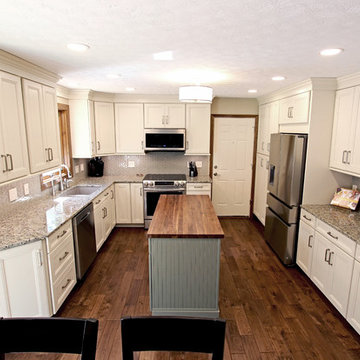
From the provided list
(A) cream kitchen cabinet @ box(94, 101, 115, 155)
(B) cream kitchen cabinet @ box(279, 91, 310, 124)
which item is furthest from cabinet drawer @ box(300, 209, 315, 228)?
(A) cream kitchen cabinet @ box(94, 101, 115, 155)

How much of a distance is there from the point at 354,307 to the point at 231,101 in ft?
12.4

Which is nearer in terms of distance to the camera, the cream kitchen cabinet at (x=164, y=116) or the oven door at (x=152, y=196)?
the oven door at (x=152, y=196)

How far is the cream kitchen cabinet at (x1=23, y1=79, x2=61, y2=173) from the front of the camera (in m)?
2.50

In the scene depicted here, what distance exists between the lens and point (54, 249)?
234 centimetres

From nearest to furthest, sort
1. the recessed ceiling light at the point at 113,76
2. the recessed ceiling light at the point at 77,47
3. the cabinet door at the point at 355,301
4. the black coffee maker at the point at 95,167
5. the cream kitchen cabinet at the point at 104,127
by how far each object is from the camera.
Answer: the recessed ceiling light at the point at 77,47 < the cabinet door at the point at 355,301 < the recessed ceiling light at the point at 113,76 < the cream kitchen cabinet at the point at 104,127 < the black coffee maker at the point at 95,167

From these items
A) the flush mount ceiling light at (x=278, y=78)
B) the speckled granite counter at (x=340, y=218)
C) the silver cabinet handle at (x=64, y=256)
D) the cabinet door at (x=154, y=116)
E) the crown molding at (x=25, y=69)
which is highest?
the flush mount ceiling light at (x=278, y=78)

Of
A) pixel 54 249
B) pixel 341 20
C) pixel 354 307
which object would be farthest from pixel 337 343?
pixel 54 249

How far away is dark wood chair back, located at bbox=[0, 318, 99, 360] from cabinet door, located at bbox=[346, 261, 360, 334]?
86.4 inches

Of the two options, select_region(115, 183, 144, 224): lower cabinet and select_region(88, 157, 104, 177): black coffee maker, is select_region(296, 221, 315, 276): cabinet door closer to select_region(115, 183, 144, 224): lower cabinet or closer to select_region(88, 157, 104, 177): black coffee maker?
select_region(115, 183, 144, 224): lower cabinet

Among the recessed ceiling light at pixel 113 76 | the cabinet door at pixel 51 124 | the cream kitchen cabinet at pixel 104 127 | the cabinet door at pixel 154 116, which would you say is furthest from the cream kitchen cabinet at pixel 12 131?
the cabinet door at pixel 154 116

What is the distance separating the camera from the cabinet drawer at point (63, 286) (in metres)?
2.38

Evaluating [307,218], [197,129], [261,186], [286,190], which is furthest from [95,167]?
[307,218]

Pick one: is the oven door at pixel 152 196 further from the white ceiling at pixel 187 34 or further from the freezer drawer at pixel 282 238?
the white ceiling at pixel 187 34

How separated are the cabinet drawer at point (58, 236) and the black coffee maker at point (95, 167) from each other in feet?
7.26
